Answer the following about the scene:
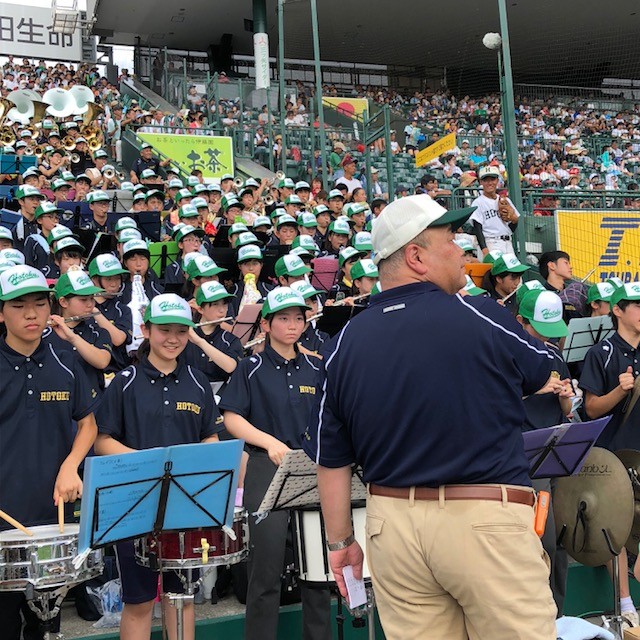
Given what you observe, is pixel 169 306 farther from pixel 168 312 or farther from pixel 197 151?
pixel 197 151

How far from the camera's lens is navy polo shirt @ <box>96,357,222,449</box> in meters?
4.98

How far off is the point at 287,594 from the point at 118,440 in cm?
169

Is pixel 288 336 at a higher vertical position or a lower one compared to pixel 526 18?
lower

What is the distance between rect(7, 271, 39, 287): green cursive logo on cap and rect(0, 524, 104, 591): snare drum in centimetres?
139

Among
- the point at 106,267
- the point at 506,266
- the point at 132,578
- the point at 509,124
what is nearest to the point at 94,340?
the point at 106,267

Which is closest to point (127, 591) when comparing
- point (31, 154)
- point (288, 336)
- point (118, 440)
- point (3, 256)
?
point (118, 440)

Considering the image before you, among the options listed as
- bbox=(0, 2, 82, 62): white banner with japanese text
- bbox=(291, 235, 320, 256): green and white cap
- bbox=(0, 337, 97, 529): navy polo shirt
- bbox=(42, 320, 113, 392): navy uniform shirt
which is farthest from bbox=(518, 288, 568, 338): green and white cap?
bbox=(0, 2, 82, 62): white banner with japanese text

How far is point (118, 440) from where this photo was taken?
198 inches

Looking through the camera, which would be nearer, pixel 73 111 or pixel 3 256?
pixel 3 256

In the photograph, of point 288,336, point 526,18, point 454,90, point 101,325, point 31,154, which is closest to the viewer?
point 288,336

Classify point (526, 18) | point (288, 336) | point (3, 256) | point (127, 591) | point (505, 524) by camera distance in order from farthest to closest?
point (526, 18), point (3, 256), point (288, 336), point (127, 591), point (505, 524)

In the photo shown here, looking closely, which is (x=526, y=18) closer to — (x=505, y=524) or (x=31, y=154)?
(x=31, y=154)

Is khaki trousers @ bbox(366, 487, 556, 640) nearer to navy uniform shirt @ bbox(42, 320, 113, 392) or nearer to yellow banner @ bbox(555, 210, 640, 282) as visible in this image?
navy uniform shirt @ bbox(42, 320, 113, 392)

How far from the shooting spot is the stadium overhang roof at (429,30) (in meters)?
31.0
